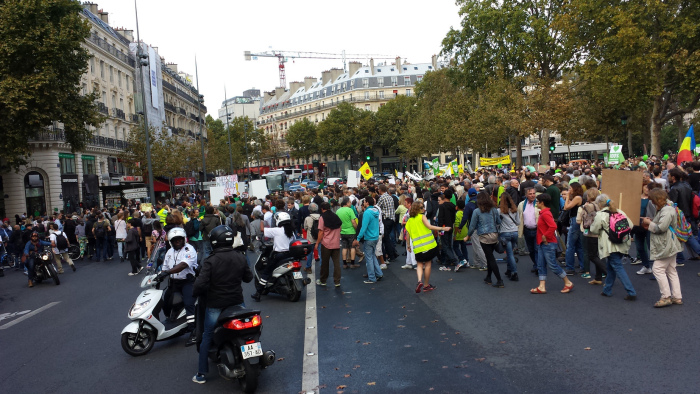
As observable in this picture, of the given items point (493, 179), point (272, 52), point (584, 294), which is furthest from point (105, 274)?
point (272, 52)

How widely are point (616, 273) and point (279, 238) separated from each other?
5368mm

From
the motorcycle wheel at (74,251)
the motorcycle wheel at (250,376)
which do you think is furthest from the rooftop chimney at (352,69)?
the motorcycle wheel at (250,376)

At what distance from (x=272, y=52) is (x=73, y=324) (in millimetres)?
170066

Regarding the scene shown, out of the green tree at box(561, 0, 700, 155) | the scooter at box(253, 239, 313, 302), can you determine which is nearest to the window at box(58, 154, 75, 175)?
the green tree at box(561, 0, 700, 155)

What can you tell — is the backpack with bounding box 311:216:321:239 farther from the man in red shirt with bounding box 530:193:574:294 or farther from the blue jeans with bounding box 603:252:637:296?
the blue jeans with bounding box 603:252:637:296

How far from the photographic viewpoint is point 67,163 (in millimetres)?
38312

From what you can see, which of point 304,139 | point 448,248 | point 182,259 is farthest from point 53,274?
point 304,139

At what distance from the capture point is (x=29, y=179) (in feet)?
117

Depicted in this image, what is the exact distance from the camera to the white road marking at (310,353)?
5.60 metres

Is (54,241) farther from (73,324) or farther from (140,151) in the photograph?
(140,151)

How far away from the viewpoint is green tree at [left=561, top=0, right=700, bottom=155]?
95.6 ft

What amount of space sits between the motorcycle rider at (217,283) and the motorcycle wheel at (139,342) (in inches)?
62.1

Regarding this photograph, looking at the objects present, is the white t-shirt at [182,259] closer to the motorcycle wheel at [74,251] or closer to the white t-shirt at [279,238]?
the white t-shirt at [279,238]

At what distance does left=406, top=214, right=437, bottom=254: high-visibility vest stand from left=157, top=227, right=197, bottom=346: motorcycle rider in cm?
378
